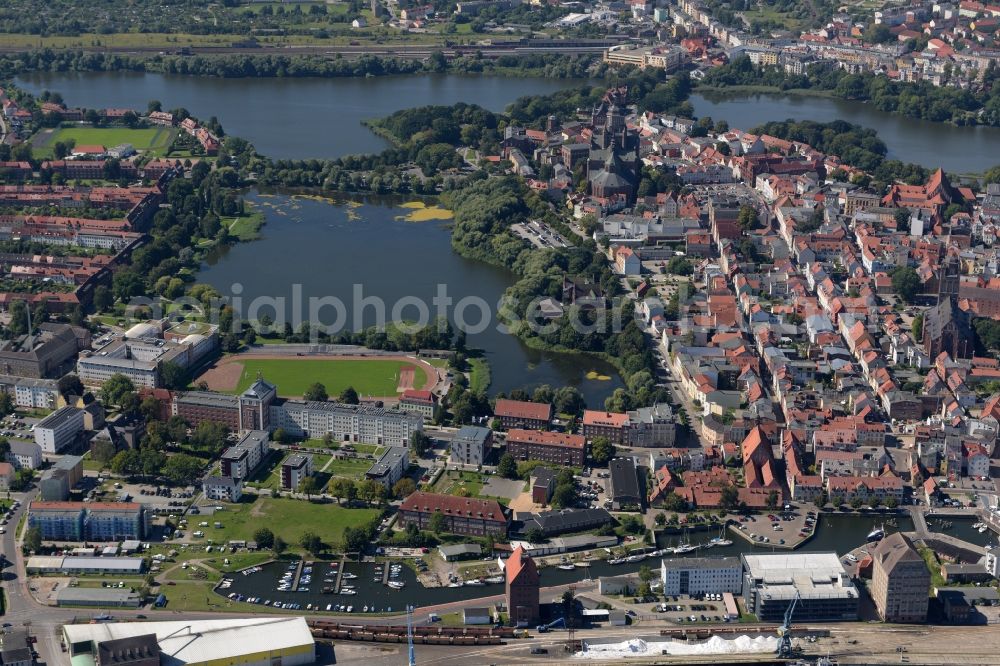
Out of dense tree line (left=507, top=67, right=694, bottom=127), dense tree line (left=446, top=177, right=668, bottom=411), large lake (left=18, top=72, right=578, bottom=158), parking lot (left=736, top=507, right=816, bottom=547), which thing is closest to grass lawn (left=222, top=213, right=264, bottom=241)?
dense tree line (left=446, top=177, right=668, bottom=411)

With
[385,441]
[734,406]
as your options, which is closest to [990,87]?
[734,406]

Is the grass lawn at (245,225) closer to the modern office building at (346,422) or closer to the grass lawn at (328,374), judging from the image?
the grass lawn at (328,374)

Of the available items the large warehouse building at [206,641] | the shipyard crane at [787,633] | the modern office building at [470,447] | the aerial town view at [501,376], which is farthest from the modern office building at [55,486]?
the shipyard crane at [787,633]

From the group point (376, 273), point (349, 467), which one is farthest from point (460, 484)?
point (376, 273)

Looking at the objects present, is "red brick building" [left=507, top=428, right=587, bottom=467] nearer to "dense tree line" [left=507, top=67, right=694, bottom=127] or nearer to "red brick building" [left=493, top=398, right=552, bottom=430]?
"red brick building" [left=493, top=398, right=552, bottom=430]

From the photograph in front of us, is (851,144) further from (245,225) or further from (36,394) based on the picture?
(36,394)

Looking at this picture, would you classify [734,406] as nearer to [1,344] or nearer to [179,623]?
[179,623]
